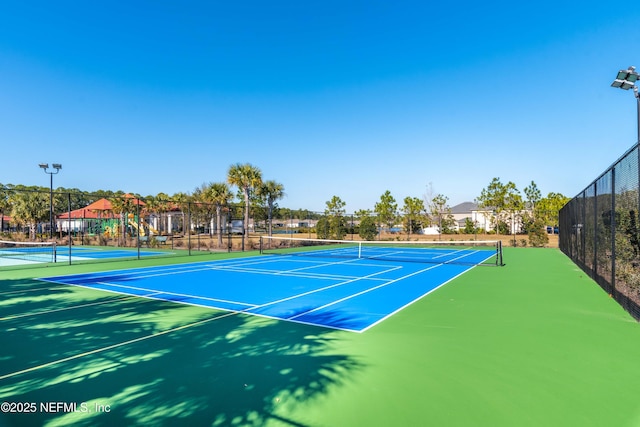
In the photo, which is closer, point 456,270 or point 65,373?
point 65,373

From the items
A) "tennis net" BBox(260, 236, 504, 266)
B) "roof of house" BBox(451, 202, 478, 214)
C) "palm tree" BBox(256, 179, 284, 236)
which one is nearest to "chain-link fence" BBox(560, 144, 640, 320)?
"tennis net" BBox(260, 236, 504, 266)

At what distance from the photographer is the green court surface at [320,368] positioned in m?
3.09

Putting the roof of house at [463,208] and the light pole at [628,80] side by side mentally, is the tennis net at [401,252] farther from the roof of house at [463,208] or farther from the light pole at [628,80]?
the roof of house at [463,208]

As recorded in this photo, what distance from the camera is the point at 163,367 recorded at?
407 centimetres

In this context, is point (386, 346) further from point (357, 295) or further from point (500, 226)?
point (500, 226)

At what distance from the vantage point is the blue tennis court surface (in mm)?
6723

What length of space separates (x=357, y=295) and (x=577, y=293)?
512cm

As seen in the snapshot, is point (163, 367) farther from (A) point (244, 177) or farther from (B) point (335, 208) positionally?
(B) point (335, 208)

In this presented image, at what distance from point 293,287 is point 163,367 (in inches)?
216

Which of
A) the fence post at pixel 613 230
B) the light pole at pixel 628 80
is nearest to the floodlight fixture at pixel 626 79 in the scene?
the light pole at pixel 628 80

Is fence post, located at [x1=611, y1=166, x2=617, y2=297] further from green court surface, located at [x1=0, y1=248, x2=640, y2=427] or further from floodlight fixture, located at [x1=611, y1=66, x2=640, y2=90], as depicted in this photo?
floodlight fixture, located at [x1=611, y1=66, x2=640, y2=90]

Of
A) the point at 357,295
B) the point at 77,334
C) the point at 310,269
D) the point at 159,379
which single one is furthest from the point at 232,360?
the point at 310,269

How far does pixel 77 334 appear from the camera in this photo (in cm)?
536

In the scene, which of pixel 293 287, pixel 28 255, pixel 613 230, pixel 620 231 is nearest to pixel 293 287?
pixel 293 287
